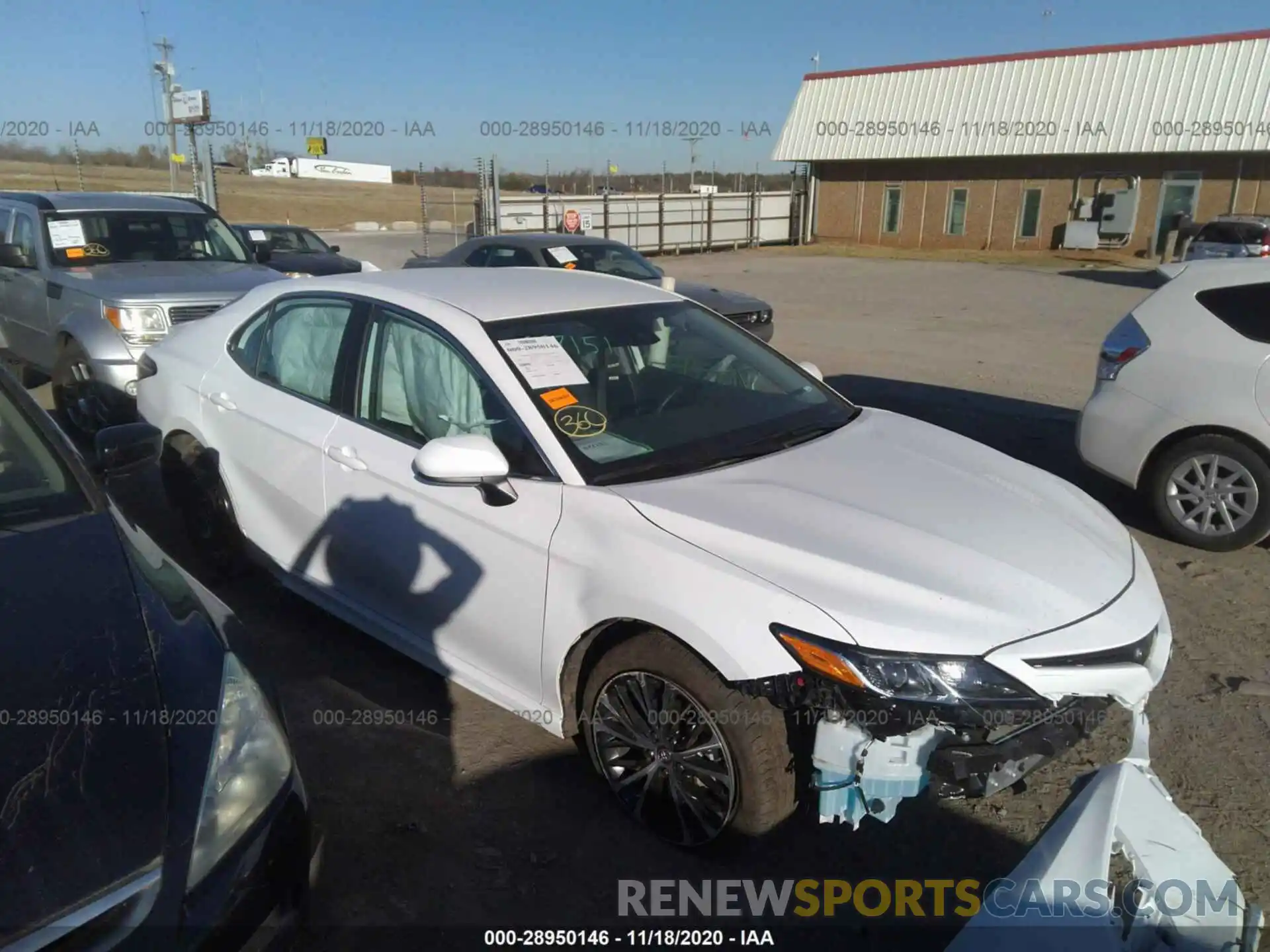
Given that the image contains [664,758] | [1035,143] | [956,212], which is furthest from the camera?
[956,212]

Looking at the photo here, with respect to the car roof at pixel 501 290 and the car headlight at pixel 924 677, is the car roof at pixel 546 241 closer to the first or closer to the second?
the car roof at pixel 501 290

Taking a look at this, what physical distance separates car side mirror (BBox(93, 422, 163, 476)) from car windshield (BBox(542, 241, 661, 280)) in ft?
25.2

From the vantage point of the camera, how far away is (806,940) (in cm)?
266

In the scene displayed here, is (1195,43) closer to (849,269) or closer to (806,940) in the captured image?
(849,269)

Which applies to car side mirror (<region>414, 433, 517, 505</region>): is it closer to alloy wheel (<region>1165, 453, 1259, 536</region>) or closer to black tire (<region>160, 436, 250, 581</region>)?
black tire (<region>160, 436, 250, 581</region>)

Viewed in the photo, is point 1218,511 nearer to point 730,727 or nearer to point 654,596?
point 730,727

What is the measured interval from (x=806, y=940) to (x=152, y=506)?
484 cm

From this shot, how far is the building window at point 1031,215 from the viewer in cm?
2973

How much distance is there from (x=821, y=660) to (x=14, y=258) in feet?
26.7

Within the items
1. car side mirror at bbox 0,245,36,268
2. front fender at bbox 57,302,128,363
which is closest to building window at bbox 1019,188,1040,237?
car side mirror at bbox 0,245,36,268

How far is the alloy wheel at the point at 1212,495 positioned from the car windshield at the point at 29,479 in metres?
5.35

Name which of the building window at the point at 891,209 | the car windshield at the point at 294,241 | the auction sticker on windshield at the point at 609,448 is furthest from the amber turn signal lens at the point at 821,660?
the building window at the point at 891,209

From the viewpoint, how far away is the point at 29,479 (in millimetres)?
2697

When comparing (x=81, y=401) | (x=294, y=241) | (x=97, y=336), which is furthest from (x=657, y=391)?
(x=294, y=241)
